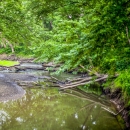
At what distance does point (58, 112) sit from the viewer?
40.9ft

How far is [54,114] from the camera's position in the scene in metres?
12.1

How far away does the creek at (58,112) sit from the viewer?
10.3 meters

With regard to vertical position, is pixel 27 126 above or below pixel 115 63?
below

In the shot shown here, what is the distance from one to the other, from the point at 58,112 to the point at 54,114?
0.41m

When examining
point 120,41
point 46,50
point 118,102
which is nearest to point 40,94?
point 46,50

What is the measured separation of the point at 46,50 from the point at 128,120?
1002 centimetres

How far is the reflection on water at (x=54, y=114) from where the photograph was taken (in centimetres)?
1026

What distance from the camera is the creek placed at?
10.3 m

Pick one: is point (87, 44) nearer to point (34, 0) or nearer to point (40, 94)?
point (34, 0)

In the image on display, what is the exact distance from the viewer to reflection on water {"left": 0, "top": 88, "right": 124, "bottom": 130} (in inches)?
404

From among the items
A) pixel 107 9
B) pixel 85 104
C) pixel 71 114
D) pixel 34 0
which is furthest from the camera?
pixel 85 104

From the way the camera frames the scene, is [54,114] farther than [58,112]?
No

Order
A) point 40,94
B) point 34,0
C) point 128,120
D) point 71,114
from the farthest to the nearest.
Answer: point 40,94 < point 71,114 < point 34,0 < point 128,120

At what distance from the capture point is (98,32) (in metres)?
5.79
